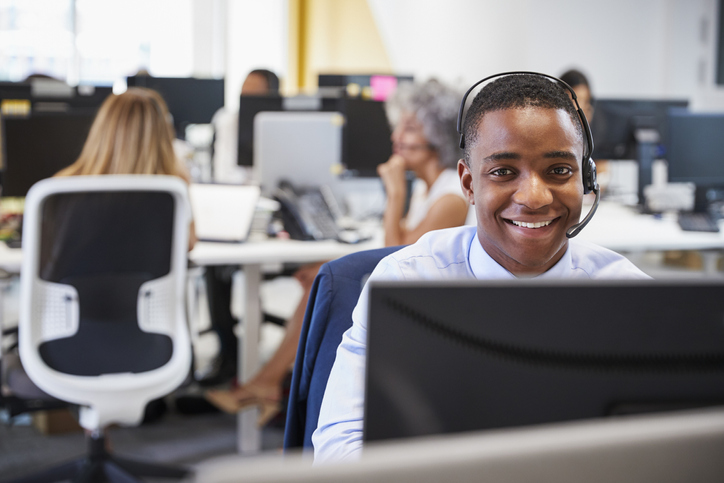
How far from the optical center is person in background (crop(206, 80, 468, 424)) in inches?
83.1

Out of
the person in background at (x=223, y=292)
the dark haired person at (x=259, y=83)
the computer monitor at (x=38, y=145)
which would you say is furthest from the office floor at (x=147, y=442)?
the dark haired person at (x=259, y=83)

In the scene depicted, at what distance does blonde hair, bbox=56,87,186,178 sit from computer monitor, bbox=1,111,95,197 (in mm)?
606

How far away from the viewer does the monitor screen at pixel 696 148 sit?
3170 mm

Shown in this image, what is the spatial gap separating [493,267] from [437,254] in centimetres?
7

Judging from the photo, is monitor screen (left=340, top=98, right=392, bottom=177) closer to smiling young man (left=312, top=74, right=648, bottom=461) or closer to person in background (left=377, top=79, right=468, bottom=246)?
person in background (left=377, top=79, right=468, bottom=246)

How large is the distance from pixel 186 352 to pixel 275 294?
305 centimetres

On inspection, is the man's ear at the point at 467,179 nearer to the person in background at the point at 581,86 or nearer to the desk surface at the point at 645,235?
the desk surface at the point at 645,235

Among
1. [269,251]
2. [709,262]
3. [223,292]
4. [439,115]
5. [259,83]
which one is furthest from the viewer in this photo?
[259,83]

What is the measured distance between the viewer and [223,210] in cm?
262

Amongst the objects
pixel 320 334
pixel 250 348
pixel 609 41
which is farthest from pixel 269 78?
pixel 320 334

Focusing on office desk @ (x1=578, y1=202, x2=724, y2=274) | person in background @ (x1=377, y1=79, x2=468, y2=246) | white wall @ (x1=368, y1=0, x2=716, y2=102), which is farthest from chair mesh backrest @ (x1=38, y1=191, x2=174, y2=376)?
white wall @ (x1=368, y1=0, x2=716, y2=102)

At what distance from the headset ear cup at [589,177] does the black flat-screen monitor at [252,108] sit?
240 centimetres

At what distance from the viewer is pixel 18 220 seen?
105 inches

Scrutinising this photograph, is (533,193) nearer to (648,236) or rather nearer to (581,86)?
(648,236)
